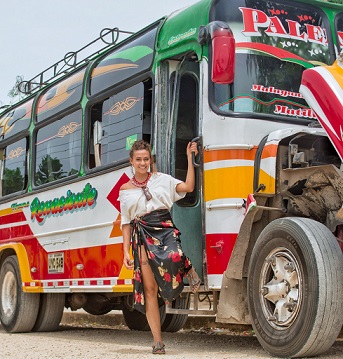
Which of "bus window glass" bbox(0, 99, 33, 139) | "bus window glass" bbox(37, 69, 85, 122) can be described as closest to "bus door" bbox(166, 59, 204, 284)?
"bus window glass" bbox(37, 69, 85, 122)

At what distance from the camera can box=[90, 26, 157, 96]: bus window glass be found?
26.9ft

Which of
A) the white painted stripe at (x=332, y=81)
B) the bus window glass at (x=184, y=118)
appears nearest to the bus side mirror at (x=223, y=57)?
the white painted stripe at (x=332, y=81)

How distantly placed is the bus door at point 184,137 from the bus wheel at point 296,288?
1.20 meters

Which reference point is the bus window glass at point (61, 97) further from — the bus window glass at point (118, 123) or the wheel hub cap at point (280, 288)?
the wheel hub cap at point (280, 288)

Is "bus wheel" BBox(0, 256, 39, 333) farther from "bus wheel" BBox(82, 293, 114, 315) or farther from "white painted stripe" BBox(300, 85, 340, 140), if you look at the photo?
"white painted stripe" BBox(300, 85, 340, 140)

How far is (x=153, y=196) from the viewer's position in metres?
6.89

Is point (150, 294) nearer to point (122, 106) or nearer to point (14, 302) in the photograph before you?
point (122, 106)

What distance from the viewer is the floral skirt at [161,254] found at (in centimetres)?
681

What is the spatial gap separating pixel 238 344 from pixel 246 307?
4.20ft

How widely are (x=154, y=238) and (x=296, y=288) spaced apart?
142 centimetres

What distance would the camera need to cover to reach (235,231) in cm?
685

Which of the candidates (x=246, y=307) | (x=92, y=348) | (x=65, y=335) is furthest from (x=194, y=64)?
(x=65, y=335)

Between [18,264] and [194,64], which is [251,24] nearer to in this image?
[194,64]

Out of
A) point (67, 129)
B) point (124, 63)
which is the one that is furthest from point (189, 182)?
point (67, 129)
